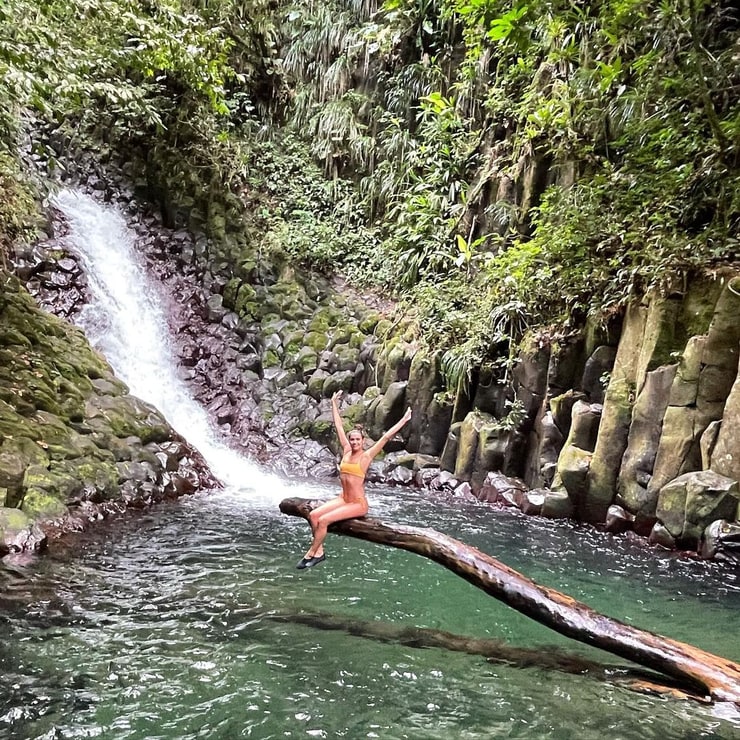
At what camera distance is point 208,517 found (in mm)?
7711

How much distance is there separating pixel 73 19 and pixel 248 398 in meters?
7.06

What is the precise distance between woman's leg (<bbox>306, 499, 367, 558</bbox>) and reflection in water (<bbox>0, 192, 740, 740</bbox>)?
1.99 feet

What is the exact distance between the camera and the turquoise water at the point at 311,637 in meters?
3.28

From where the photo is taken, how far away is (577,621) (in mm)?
3705

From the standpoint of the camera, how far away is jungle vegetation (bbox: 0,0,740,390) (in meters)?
7.37

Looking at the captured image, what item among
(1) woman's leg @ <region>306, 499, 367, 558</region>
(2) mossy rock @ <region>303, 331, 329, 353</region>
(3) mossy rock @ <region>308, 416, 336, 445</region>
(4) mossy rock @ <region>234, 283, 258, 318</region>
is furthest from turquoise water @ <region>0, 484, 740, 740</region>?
(4) mossy rock @ <region>234, 283, 258, 318</region>

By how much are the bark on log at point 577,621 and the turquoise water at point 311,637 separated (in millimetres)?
171

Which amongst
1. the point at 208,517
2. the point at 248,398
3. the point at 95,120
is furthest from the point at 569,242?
the point at 95,120

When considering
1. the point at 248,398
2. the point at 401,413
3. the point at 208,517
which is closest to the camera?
the point at 208,517

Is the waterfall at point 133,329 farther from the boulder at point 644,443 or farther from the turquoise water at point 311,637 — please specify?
the boulder at point 644,443

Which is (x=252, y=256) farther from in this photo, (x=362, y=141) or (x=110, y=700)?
(x=110, y=700)

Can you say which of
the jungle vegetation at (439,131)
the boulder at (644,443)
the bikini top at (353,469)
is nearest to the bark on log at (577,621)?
the bikini top at (353,469)

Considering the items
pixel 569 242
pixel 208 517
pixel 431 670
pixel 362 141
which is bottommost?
pixel 431 670

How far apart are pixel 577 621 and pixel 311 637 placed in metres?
1.84
